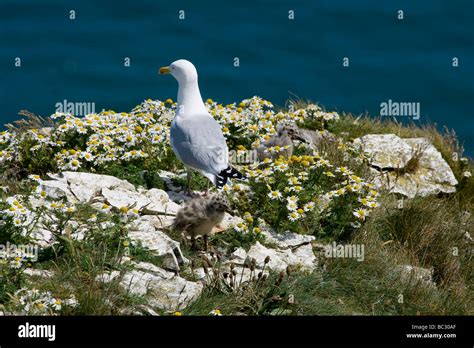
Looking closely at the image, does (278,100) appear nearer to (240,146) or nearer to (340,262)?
(240,146)

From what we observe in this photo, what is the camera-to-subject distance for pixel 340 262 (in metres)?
9.12

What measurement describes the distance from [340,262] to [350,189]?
868mm

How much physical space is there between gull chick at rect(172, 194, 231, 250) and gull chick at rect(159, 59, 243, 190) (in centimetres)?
48

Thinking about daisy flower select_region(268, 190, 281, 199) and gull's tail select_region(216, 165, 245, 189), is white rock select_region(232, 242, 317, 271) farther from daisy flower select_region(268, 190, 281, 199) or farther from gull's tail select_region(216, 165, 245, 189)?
gull's tail select_region(216, 165, 245, 189)

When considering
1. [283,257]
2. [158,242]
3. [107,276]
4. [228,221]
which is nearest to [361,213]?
[283,257]

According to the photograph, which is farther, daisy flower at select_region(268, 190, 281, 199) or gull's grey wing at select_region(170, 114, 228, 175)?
gull's grey wing at select_region(170, 114, 228, 175)

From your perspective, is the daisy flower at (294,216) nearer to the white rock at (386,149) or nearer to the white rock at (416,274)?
the white rock at (416,274)

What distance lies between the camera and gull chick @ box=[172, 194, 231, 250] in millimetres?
8789

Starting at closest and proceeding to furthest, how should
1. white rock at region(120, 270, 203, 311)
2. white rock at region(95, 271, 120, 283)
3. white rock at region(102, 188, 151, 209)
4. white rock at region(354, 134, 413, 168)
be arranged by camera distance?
1. white rock at region(95, 271, 120, 283)
2. white rock at region(120, 270, 203, 311)
3. white rock at region(102, 188, 151, 209)
4. white rock at region(354, 134, 413, 168)

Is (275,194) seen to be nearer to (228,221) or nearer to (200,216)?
(228,221)

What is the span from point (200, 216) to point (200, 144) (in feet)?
3.90

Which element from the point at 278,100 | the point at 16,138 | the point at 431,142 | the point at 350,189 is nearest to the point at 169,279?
the point at 350,189

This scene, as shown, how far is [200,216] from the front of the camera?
877cm

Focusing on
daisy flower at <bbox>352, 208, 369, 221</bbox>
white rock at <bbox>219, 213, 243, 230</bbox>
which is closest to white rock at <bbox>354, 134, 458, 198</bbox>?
daisy flower at <bbox>352, 208, 369, 221</bbox>
